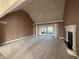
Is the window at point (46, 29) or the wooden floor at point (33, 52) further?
the window at point (46, 29)

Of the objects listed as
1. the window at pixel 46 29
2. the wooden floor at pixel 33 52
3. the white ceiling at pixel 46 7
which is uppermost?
the white ceiling at pixel 46 7

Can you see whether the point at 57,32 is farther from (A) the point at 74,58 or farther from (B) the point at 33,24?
(A) the point at 74,58

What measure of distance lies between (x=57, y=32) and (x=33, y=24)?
3.98 metres

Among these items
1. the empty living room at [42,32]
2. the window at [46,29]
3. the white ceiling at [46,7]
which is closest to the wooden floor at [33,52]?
the empty living room at [42,32]

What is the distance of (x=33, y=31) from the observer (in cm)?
1190

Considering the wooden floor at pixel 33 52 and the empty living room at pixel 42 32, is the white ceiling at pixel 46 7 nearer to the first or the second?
the empty living room at pixel 42 32

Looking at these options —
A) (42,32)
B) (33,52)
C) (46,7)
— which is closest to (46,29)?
(42,32)

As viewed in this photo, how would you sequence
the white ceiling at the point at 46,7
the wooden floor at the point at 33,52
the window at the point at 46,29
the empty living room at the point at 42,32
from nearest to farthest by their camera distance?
the wooden floor at the point at 33,52, the empty living room at the point at 42,32, the white ceiling at the point at 46,7, the window at the point at 46,29

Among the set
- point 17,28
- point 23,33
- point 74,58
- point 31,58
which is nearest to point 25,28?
point 23,33

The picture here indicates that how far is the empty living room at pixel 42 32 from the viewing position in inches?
150

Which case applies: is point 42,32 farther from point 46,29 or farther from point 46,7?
point 46,7

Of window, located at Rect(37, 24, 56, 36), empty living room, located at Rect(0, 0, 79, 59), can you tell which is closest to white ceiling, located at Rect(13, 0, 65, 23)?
empty living room, located at Rect(0, 0, 79, 59)

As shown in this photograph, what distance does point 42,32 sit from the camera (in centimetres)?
1244

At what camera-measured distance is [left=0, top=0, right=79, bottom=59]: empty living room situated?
381cm
